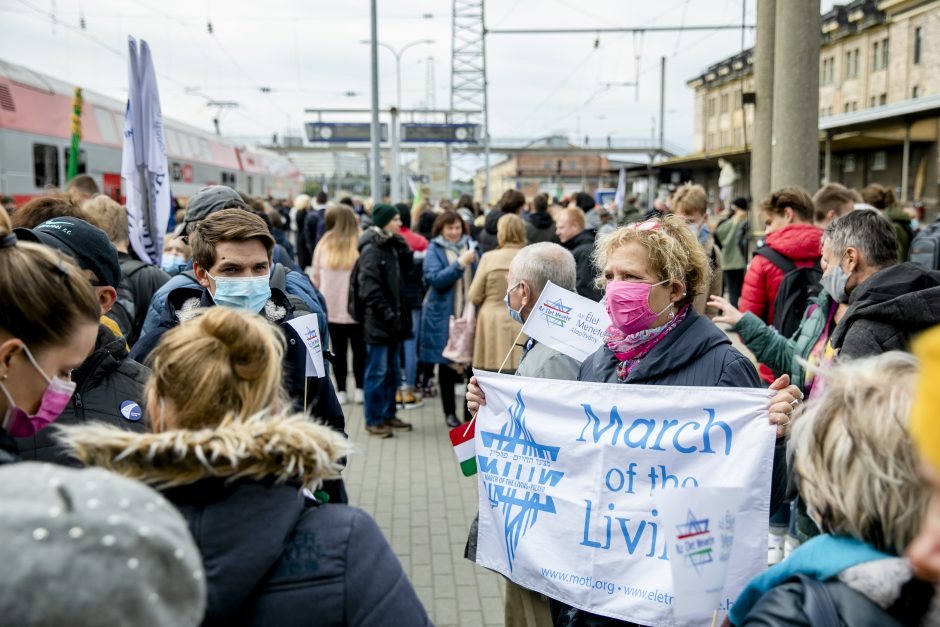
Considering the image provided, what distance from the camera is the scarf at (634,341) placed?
308 cm

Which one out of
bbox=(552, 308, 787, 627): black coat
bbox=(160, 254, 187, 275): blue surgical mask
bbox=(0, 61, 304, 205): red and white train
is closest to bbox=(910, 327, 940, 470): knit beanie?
bbox=(552, 308, 787, 627): black coat

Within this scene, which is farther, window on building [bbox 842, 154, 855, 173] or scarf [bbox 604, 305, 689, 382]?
window on building [bbox 842, 154, 855, 173]

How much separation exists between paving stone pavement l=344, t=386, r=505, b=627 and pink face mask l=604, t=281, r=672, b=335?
223 cm

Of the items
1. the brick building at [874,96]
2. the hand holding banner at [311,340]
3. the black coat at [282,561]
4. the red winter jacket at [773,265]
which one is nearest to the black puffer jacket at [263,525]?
the black coat at [282,561]

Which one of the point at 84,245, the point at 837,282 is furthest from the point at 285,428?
the point at 837,282

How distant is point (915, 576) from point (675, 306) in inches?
68.8

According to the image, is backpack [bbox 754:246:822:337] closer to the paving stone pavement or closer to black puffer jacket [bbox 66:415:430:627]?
the paving stone pavement

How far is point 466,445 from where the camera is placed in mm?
3252

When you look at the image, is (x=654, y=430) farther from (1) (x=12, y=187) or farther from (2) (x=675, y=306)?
(1) (x=12, y=187)

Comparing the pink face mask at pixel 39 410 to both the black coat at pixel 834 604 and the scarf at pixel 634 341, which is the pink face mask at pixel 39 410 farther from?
the scarf at pixel 634 341

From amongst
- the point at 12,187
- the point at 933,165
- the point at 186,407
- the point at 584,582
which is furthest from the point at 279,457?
the point at 933,165

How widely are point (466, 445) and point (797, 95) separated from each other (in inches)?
271

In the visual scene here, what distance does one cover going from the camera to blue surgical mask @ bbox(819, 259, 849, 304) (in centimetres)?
412

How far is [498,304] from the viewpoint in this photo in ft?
22.6
